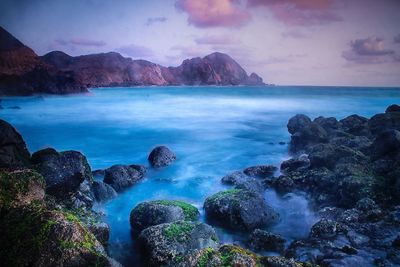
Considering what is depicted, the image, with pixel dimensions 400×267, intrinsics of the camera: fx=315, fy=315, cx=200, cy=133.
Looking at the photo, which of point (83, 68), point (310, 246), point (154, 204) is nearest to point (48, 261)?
point (154, 204)

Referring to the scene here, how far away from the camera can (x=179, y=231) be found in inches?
198

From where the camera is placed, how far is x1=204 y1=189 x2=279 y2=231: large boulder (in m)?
6.61

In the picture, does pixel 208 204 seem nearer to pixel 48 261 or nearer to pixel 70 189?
pixel 70 189

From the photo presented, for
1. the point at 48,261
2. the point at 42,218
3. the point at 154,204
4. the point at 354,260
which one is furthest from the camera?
the point at 154,204

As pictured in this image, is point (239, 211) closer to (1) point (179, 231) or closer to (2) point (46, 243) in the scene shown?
(1) point (179, 231)

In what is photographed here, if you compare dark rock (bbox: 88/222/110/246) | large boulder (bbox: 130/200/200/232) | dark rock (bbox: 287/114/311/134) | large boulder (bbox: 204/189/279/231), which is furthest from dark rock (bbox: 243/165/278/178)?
dark rock (bbox: 287/114/311/134)

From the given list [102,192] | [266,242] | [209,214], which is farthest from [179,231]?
[102,192]

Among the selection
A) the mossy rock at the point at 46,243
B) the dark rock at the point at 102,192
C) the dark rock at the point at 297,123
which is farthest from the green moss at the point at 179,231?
the dark rock at the point at 297,123

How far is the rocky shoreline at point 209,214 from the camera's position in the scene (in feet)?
9.95

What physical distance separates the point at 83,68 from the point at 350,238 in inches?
2724

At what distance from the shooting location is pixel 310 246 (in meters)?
5.39

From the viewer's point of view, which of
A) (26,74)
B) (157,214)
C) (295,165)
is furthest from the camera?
(26,74)

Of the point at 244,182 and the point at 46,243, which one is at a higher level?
the point at 46,243

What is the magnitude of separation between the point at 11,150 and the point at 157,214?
10.6 feet
